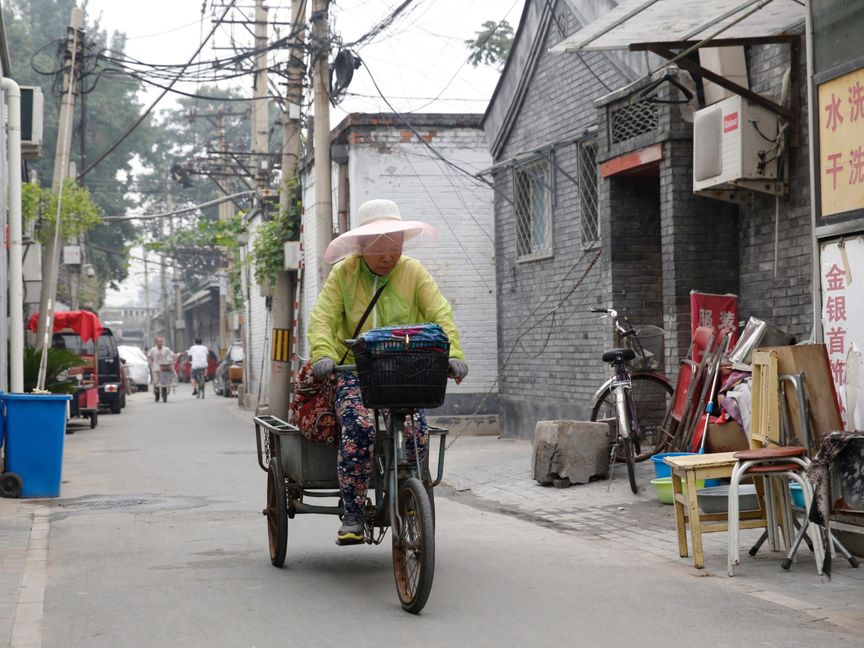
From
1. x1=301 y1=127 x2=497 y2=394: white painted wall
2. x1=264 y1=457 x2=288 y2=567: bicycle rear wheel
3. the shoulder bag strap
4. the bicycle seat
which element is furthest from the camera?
x1=301 y1=127 x2=497 y2=394: white painted wall

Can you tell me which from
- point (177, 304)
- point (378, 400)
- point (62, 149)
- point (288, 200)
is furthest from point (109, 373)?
point (177, 304)

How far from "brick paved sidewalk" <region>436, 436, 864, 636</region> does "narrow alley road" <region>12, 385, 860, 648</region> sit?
178mm

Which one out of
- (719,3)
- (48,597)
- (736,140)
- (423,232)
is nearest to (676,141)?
(736,140)

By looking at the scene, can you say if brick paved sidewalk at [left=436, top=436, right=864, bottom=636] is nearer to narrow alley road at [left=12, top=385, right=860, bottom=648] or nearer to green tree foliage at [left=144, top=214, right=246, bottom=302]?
narrow alley road at [left=12, top=385, right=860, bottom=648]

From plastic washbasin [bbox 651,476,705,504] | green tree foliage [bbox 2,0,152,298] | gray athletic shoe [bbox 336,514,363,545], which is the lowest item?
plastic washbasin [bbox 651,476,705,504]

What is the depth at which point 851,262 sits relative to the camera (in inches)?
300

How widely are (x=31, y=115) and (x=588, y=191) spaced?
7084 millimetres

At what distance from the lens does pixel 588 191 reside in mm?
14531

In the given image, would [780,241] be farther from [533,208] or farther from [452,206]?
[452,206]

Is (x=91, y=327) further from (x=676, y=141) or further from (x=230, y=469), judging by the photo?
(x=676, y=141)

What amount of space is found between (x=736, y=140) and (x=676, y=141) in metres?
1.34

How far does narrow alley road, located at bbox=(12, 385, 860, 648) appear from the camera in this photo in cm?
A: 548

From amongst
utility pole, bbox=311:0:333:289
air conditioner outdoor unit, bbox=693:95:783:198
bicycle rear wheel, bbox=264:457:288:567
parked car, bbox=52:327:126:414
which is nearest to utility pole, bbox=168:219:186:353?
parked car, bbox=52:327:126:414

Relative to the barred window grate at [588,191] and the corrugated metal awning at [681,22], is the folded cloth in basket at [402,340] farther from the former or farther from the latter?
the barred window grate at [588,191]
